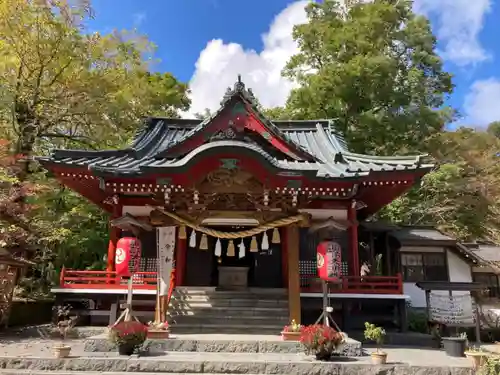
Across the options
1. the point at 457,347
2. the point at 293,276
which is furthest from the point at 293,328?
the point at 457,347

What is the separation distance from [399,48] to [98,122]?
64.8 ft

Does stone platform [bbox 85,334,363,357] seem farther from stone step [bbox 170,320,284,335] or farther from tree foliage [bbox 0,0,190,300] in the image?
tree foliage [bbox 0,0,190,300]

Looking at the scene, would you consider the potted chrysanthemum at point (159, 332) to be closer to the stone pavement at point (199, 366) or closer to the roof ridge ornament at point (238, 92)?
the stone pavement at point (199, 366)

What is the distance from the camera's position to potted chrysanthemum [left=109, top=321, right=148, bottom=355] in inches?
325

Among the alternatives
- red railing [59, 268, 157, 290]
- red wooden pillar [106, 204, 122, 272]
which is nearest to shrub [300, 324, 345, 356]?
red railing [59, 268, 157, 290]

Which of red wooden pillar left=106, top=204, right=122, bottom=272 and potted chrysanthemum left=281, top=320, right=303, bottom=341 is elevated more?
red wooden pillar left=106, top=204, right=122, bottom=272

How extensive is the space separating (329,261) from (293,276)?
1.10 m

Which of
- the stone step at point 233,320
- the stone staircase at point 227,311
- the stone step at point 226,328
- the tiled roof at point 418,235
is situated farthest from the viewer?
the tiled roof at point 418,235

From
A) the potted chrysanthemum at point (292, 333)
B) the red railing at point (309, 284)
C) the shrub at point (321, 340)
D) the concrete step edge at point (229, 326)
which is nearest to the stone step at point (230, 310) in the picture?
the concrete step edge at point (229, 326)

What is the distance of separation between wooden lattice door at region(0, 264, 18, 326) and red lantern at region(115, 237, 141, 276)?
4534 mm

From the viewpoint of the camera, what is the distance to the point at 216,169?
33.4 feet

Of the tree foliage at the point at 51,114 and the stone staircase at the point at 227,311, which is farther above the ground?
the tree foliage at the point at 51,114

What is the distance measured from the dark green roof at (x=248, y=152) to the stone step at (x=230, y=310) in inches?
160

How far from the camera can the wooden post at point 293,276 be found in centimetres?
1024
